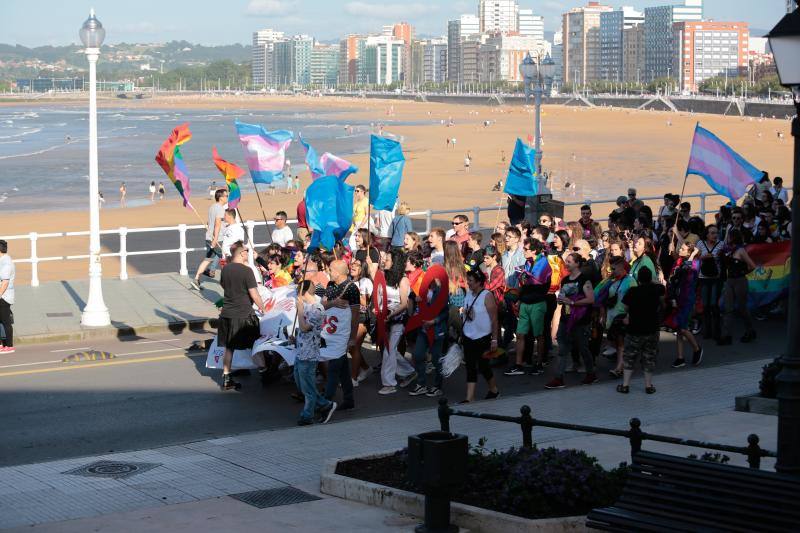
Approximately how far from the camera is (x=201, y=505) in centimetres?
909

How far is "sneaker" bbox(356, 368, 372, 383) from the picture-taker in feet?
46.9

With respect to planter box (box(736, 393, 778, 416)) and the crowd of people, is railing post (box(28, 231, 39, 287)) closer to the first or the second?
the crowd of people

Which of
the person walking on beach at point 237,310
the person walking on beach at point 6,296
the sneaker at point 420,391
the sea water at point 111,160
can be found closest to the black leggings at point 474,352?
the sneaker at point 420,391

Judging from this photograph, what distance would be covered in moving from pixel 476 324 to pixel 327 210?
2382mm

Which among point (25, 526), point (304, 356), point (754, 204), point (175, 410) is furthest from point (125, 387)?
point (754, 204)

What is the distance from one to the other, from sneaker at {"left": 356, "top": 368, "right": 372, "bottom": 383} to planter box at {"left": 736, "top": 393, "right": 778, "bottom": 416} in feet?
14.5

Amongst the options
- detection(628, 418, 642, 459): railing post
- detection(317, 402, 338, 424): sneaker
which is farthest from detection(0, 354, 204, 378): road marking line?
detection(628, 418, 642, 459): railing post

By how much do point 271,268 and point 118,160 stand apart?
186 feet

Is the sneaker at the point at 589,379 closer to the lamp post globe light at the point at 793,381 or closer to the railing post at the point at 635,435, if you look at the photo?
the railing post at the point at 635,435

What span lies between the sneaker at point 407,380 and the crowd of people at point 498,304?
24 millimetres

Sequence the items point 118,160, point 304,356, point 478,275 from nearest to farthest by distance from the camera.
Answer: point 304,356 < point 478,275 < point 118,160

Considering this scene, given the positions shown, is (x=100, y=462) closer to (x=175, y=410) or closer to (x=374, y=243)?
(x=175, y=410)

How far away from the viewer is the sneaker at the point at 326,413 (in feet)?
40.3

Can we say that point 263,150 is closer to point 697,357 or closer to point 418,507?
point 697,357
